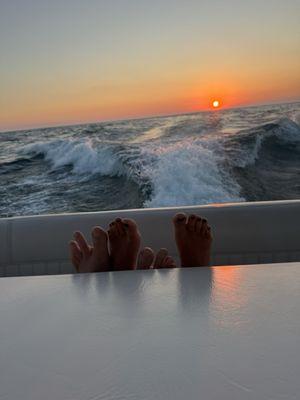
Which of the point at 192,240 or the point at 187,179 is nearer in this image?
the point at 192,240

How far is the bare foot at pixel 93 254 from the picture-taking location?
977 mm

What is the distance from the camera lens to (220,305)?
0.58 meters

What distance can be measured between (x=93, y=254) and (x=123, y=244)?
8 centimetres

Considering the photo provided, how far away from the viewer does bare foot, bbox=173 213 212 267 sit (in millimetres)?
1025

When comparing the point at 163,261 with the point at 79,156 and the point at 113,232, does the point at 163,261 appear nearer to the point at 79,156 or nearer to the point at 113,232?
the point at 113,232

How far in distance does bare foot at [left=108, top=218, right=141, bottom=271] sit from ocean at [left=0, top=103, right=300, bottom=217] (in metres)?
2.45

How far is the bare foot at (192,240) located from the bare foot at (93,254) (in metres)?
0.19

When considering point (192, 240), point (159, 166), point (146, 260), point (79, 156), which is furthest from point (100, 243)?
point (79, 156)

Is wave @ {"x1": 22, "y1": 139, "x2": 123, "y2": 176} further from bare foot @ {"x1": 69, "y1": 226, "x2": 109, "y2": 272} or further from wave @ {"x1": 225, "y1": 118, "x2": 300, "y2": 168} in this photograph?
bare foot @ {"x1": 69, "y1": 226, "x2": 109, "y2": 272}

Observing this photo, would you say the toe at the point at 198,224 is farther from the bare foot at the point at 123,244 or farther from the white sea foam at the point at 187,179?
the white sea foam at the point at 187,179

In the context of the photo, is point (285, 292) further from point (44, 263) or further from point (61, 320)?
point (44, 263)

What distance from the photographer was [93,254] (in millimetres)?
1005

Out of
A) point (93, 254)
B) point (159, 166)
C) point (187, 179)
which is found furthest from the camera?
point (159, 166)

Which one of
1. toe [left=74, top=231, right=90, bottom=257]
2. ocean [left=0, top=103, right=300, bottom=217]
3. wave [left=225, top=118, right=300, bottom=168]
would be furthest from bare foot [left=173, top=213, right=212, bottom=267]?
wave [left=225, top=118, right=300, bottom=168]
